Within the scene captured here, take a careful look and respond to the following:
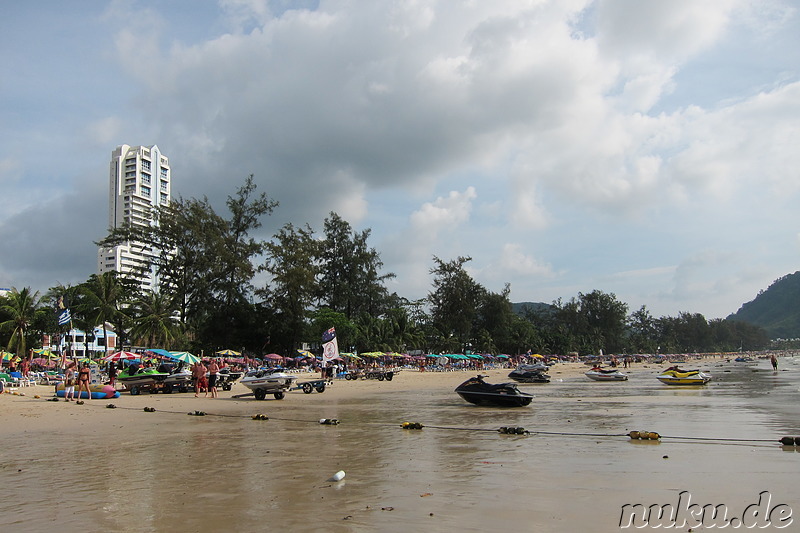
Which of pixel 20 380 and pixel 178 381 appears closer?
pixel 178 381

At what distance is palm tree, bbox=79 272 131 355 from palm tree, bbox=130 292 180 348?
209 centimetres

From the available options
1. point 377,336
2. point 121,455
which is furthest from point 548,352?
point 121,455

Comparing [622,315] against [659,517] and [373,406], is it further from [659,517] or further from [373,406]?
[659,517]

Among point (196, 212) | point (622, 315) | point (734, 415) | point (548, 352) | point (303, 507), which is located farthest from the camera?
point (622, 315)

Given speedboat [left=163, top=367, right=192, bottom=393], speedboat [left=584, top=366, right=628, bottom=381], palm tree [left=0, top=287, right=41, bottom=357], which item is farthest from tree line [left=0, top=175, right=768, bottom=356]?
speedboat [left=584, top=366, right=628, bottom=381]

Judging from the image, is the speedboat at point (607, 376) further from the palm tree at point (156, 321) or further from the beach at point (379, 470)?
the palm tree at point (156, 321)

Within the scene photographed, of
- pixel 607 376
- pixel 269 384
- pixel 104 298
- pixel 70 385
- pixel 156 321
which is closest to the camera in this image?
pixel 70 385

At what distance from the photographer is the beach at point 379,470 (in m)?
7.53

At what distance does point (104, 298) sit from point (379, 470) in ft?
192

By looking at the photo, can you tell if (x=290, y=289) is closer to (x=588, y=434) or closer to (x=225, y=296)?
(x=225, y=296)

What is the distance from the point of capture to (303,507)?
26.0 ft

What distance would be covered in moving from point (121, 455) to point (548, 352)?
118579mm

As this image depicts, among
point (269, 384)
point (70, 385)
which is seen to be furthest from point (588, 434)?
point (70, 385)

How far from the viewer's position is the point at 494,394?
2352 cm
